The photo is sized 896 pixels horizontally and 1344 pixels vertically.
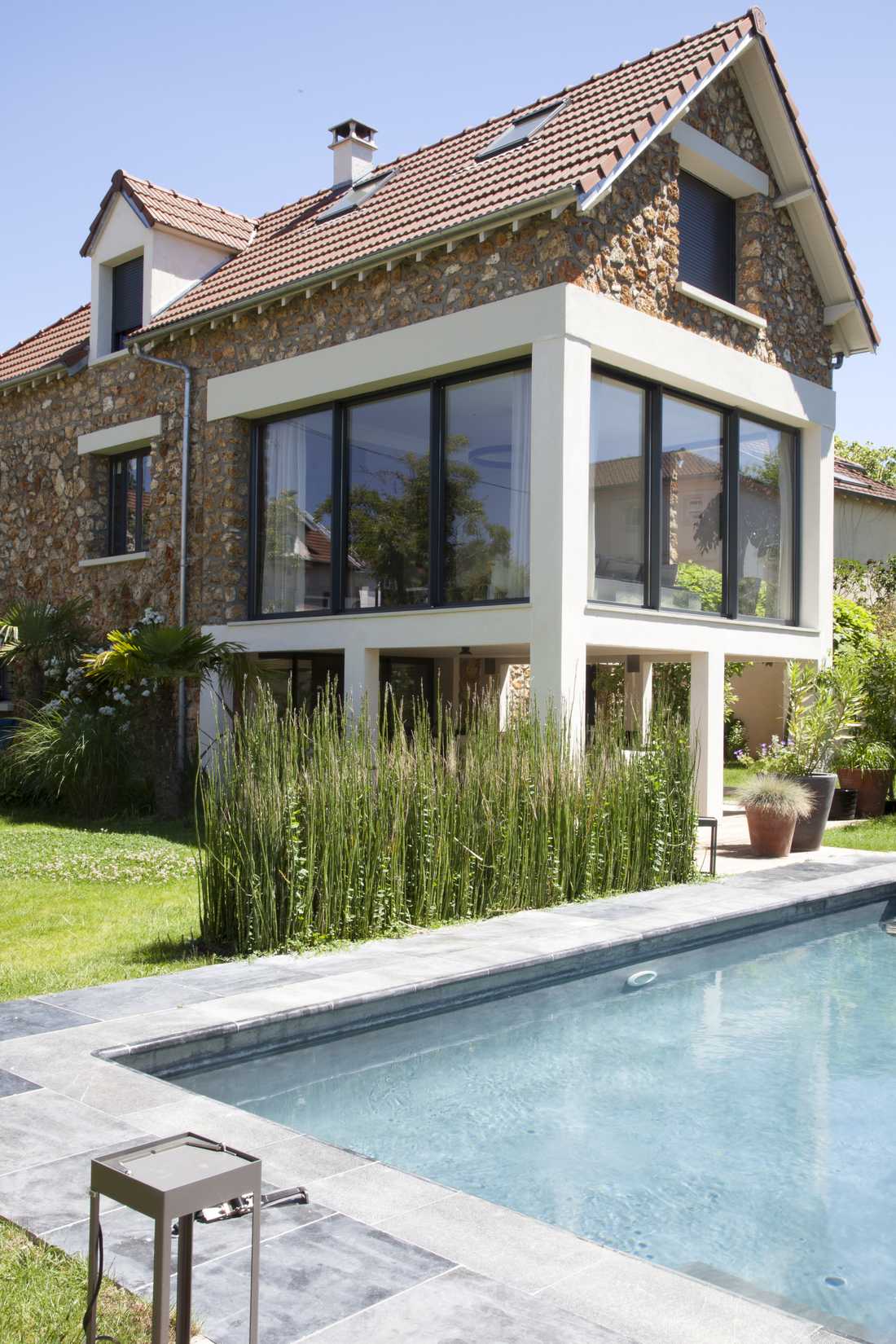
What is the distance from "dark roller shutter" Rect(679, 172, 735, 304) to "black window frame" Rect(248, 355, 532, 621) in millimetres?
2645

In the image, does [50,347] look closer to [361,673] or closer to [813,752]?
[361,673]

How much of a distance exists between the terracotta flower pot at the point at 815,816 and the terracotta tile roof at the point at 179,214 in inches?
372

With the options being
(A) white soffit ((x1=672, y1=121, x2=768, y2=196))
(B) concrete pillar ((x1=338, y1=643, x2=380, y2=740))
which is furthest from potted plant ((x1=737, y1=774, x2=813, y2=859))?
(A) white soffit ((x1=672, y1=121, x2=768, y2=196))

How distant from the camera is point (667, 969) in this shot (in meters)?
6.98

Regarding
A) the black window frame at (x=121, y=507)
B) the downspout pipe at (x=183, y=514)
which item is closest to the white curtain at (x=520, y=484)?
Result: the downspout pipe at (x=183, y=514)

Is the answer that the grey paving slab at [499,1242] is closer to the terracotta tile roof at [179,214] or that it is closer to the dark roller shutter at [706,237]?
the dark roller shutter at [706,237]

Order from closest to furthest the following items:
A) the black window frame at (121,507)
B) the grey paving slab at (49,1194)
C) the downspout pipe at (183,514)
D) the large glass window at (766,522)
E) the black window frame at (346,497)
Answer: the grey paving slab at (49,1194)
the black window frame at (346,497)
the large glass window at (766,522)
the downspout pipe at (183,514)
the black window frame at (121,507)

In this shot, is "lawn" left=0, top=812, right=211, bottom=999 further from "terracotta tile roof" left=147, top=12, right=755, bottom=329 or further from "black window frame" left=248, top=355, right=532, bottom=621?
"terracotta tile roof" left=147, top=12, right=755, bottom=329

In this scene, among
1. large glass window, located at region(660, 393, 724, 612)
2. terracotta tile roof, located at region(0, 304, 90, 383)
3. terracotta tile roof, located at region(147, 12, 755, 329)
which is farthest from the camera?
terracotta tile roof, located at region(0, 304, 90, 383)

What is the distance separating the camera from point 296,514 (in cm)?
1272

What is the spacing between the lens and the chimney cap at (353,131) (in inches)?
602

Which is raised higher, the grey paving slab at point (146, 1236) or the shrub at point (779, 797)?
the shrub at point (779, 797)

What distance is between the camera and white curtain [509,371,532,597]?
10656 mm

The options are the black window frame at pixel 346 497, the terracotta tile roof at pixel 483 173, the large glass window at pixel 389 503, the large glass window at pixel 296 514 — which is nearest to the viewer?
the terracotta tile roof at pixel 483 173
